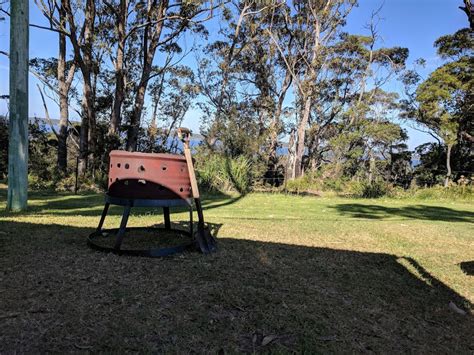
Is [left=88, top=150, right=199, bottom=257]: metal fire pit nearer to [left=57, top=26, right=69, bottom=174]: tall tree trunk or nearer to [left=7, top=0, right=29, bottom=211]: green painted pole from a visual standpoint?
[left=7, top=0, right=29, bottom=211]: green painted pole

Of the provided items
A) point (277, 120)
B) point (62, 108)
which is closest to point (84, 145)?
point (62, 108)

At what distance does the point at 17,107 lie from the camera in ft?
17.6

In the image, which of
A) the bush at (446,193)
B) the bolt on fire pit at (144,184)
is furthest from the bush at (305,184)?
the bolt on fire pit at (144,184)

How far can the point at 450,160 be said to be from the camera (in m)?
21.0

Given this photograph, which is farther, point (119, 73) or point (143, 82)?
point (143, 82)

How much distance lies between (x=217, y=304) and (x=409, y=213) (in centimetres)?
628

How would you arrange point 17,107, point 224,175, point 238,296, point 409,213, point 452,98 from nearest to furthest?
point 238,296 → point 17,107 → point 409,213 → point 224,175 → point 452,98

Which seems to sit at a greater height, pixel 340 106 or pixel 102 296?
pixel 340 106

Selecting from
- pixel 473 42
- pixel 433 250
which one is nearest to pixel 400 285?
pixel 433 250

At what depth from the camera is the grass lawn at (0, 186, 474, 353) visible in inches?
79.5

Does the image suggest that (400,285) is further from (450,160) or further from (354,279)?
(450,160)

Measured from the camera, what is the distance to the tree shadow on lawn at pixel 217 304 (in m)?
2.00

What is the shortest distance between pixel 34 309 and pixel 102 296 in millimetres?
383

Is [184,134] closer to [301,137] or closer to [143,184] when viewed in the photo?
[143,184]
